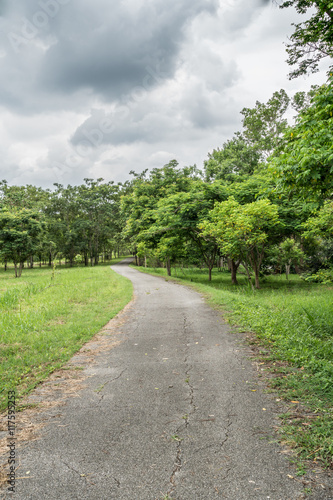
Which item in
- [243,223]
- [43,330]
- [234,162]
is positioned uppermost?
[234,162]

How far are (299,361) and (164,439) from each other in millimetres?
2852

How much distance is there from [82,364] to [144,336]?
183cm

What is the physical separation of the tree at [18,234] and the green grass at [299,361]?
1062 inches

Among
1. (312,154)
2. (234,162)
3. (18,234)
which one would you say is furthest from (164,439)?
(18,234)

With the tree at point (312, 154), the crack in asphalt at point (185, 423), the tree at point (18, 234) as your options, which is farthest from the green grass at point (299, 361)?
the tree at point (18, 234)

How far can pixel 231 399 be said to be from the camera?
11.3 ft

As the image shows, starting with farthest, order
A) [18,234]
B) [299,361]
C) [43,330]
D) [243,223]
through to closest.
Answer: [18,234]
[243,223]
[43,330]
[299,361]

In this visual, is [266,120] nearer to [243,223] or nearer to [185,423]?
[243,223]

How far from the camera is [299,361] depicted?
4.54m

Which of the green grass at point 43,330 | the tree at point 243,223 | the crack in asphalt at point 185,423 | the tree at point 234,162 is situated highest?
the tree at point 234,162

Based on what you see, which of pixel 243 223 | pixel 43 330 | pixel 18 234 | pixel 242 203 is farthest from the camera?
pixel 18 234

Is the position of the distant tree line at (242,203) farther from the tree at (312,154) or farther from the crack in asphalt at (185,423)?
the crack in asphalt at (185,423)

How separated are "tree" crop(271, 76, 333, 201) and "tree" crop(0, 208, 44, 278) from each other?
29.7 meters

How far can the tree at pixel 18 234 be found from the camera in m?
28.9
